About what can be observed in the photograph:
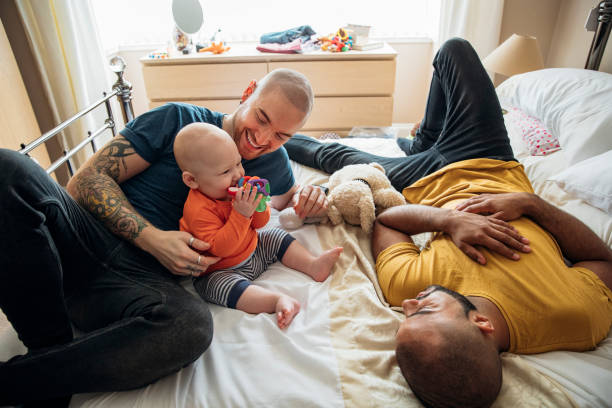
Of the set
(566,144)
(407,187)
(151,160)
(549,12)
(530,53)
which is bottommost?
(407,187)

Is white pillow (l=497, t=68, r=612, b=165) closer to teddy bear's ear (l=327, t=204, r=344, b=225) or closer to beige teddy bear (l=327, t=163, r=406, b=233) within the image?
beige teddy bear (l=327, t=163, r=406, b=233)

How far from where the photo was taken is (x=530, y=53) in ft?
7.98

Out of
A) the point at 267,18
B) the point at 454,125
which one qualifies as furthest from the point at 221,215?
the point at 267,18

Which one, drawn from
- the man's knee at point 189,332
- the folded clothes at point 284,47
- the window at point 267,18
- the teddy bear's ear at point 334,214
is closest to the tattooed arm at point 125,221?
the man's knee at point 189,332

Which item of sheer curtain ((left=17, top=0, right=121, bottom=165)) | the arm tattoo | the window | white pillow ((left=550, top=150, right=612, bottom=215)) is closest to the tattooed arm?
the arm tattoo

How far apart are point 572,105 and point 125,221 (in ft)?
6.55

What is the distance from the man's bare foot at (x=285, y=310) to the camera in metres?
1.04

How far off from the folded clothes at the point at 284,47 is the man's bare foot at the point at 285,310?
2.37 metres

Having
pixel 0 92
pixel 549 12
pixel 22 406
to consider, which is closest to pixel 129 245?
pixel 22 406

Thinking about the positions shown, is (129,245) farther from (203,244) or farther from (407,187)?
(407,187)

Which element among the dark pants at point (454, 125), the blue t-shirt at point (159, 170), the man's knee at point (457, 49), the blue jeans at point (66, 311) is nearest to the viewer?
the blue jeans at point (66, 311)

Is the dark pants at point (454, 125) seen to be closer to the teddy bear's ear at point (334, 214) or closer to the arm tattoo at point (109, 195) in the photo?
the teddy bear's ear at point (334, 214)

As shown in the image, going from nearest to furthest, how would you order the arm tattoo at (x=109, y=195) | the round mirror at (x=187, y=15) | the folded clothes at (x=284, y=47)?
the arm tattoo at (x=109, y=195) → the round mirror at (x=187, y=15) → the folded clothes at (x=284, y=47)

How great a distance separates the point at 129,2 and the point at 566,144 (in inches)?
139
